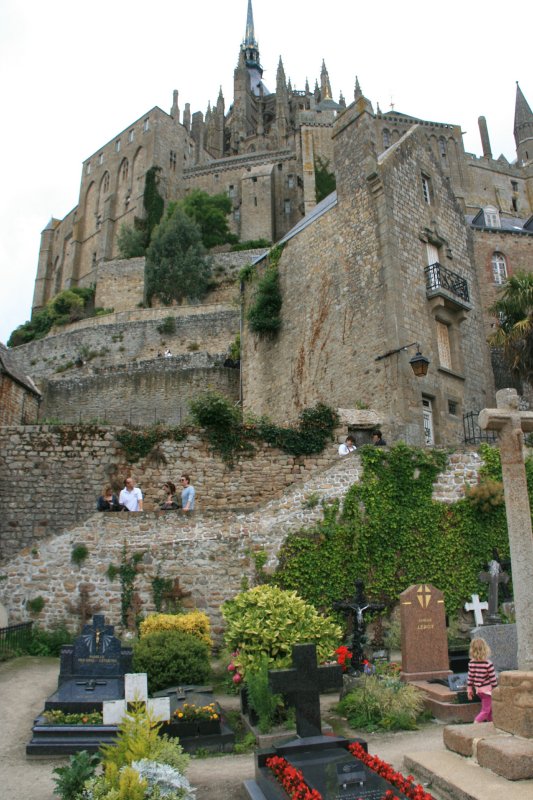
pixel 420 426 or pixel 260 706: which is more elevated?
pixel 420 426

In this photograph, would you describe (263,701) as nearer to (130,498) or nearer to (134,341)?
(130,498)

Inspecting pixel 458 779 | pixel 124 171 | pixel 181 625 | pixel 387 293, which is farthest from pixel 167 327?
pixel 124 171

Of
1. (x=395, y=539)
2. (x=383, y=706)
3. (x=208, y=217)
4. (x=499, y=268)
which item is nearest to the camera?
(x=383, y=706)

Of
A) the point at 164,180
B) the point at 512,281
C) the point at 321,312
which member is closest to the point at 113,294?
the point at 164,180

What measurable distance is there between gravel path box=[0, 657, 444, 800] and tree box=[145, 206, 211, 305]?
3609cm

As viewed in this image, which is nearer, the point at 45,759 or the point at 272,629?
the point at 45,759

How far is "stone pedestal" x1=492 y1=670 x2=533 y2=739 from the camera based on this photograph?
19.6 feet

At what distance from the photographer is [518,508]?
7766 mm

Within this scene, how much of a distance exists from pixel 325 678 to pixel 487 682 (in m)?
2.09

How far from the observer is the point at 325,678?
7605mm

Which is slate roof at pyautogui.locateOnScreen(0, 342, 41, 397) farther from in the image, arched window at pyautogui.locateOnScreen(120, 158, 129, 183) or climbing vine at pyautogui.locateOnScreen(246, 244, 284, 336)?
arched window at pyautogui.locateOnScreen(120, 158, 129, 183)

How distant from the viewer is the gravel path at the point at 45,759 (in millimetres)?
6203

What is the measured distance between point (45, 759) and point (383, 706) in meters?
4.28

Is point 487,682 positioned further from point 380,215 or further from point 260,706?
point 380,215
